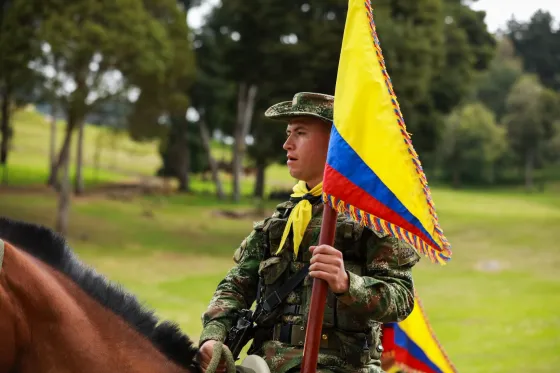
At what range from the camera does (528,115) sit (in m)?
44.2

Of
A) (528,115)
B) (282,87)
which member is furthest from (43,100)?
(528,115)

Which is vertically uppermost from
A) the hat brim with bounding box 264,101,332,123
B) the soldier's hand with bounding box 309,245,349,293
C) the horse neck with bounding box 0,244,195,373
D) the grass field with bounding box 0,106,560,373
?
the hat brim with bounding box 264,101,332,123

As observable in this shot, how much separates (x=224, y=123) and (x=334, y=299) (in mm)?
34644

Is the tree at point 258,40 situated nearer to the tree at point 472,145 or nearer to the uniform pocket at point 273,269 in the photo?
the uniform pocket at point 273,269

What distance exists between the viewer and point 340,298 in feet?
9.71

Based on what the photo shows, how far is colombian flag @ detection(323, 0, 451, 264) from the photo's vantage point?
9.60 feet

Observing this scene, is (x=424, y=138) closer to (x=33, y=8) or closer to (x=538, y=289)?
(x=538, y=289)

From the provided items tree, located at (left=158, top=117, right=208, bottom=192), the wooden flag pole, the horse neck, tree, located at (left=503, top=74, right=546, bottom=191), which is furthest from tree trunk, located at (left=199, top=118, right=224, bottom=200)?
the horse neck

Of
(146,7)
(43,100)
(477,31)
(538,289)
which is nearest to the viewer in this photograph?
(538,289)

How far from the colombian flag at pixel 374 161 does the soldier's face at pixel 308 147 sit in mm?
413

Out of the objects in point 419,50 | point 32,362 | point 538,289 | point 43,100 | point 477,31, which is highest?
point 477,31

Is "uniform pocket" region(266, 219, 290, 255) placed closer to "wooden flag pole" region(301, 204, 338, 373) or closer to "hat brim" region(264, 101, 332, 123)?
"hat brim" region(264, 101, 332, 123)

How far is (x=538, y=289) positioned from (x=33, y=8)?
47.3 ft

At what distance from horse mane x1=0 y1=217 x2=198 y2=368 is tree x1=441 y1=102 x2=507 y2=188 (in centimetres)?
4609
